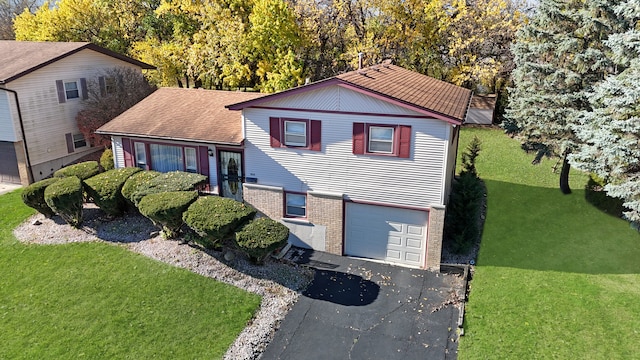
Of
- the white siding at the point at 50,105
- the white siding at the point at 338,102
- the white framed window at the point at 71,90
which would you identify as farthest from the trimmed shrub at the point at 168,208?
the white framed window at the point at 71,90

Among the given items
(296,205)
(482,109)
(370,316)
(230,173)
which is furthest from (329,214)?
(482,109)

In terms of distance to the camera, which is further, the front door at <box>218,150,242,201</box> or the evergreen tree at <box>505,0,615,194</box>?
the evergreen tree at <box>505,0,615,194</box>

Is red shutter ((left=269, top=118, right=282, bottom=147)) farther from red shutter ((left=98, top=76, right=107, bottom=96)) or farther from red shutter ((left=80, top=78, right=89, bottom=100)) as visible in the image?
red shutter ((left=80, top=78, right=89, bottom=100))

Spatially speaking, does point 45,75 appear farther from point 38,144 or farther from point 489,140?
point 489,140

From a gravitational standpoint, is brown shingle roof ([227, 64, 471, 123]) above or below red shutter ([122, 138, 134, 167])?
above

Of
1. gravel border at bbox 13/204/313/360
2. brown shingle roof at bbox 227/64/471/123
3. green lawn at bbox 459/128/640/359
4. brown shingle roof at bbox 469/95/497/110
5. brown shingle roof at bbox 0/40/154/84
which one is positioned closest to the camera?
green lawn at bbox 459/128/640/359

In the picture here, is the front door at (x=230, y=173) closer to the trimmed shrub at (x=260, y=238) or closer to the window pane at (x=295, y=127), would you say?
the window pane at (x=295, y=127)

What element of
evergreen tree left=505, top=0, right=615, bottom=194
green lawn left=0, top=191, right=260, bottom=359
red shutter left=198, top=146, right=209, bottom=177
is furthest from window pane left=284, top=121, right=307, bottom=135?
evergreen tree left=505, top=0, right=615, bottom=194
